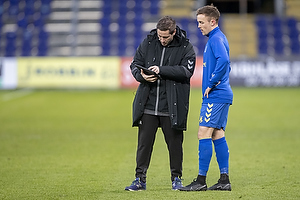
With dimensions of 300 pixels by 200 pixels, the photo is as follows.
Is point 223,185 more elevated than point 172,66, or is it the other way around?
point 172,66

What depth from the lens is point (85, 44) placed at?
24.3 metres

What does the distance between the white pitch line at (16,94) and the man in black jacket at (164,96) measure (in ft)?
39.4

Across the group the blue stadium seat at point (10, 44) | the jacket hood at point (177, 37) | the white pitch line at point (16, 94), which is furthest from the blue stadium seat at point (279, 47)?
the jacket hood at point (177, 37)

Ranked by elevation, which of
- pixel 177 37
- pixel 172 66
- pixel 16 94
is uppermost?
pixel 177 37

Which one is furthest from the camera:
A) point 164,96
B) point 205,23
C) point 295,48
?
point 295,48

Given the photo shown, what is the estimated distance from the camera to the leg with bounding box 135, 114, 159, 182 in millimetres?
6234

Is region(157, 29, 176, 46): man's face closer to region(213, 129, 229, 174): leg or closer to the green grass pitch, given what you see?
region(213, 129, 229, 174): leg

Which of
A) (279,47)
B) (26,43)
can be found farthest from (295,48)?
(26,43)

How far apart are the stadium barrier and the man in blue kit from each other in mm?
14569

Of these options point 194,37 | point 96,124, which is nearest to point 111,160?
point 96,124

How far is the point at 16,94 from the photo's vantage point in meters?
19.0

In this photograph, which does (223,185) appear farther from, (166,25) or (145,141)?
(166,25)

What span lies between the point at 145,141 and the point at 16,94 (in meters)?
13.5

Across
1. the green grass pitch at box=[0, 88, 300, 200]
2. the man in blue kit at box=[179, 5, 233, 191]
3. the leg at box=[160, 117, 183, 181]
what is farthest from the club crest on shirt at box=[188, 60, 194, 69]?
the green grass pitch at box=[0, 88, 300, 200]
